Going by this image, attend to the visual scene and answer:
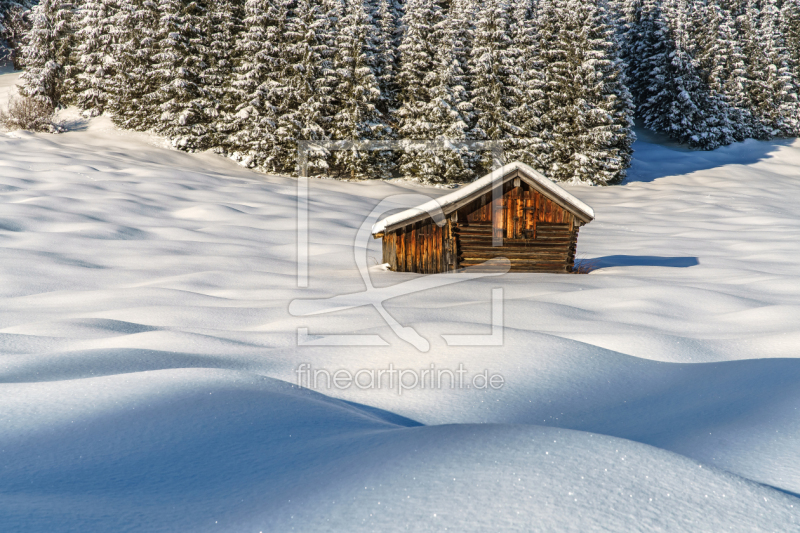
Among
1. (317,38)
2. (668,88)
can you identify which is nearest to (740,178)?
(668,88)

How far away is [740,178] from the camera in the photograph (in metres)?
32.0

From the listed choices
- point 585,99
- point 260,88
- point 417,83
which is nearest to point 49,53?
point 260,88

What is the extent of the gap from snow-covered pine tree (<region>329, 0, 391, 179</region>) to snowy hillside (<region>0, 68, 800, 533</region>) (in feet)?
60.6

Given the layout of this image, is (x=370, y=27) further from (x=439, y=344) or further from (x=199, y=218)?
(x=439, y=344)

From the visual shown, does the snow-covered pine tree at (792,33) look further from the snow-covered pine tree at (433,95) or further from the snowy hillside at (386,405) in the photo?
the snowy hillside at (386,405)

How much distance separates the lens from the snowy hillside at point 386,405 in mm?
1959

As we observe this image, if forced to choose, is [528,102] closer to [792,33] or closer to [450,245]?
[450,245]

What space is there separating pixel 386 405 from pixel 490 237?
322 inches

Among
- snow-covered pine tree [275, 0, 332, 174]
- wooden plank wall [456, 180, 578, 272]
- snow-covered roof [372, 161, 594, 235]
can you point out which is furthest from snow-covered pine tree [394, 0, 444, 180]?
snow-covered roof [372, 161, 594, 235]

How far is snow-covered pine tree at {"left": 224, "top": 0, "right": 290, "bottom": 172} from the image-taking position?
27453mm

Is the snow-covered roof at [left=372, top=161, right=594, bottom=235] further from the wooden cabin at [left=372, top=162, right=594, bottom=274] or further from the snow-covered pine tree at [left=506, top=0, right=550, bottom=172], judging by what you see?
the snow-covered pine tree at [left=506, top=0, right=550, bottom=172]

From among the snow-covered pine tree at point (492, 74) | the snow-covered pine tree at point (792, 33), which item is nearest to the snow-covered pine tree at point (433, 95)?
the snow-covered pine tree at point (492, 74)

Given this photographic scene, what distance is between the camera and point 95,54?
30453mm

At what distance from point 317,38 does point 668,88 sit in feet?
92.1
